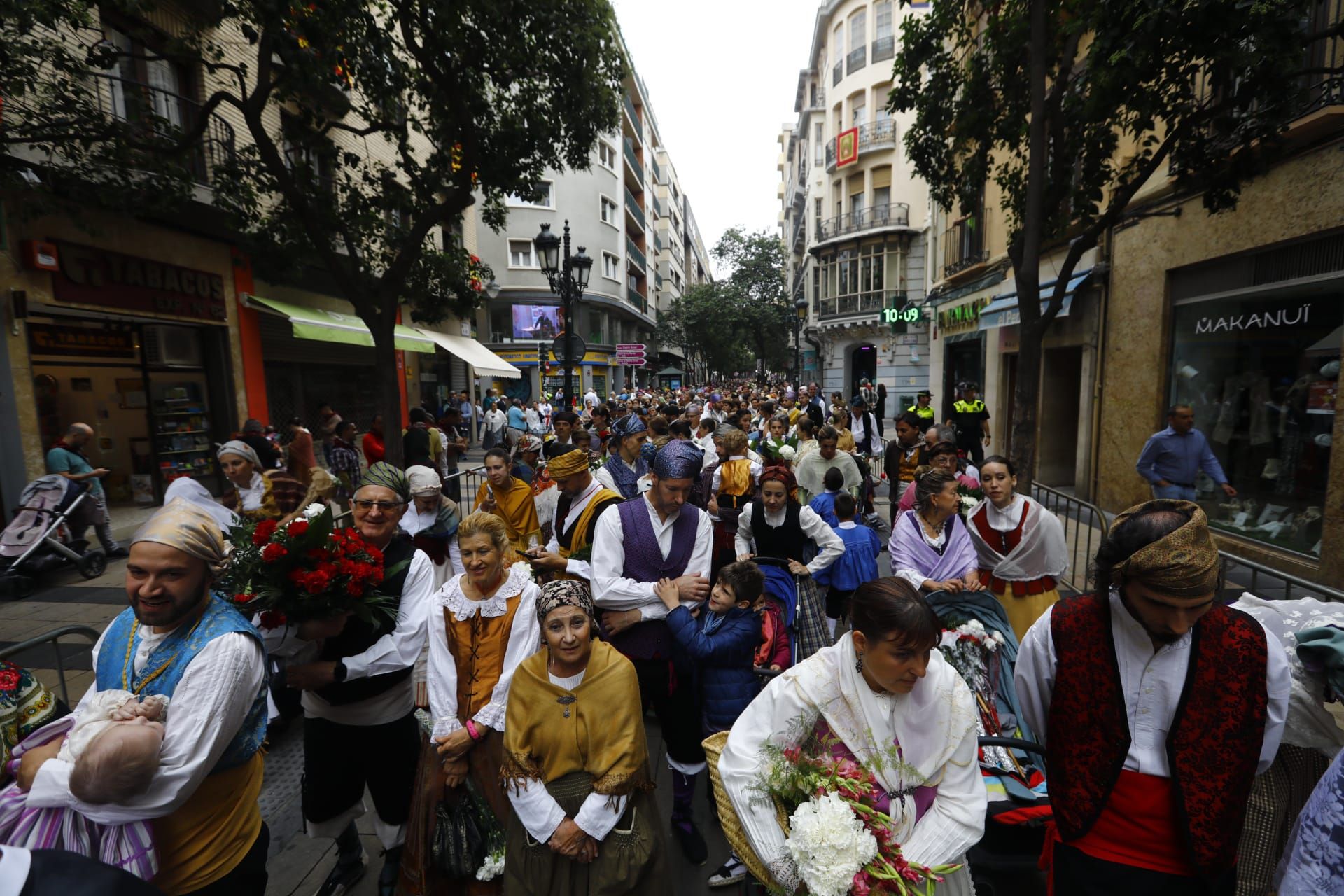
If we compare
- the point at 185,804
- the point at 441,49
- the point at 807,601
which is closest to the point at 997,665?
the point at 807,601

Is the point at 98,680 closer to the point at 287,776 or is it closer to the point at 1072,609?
the point at 287,776

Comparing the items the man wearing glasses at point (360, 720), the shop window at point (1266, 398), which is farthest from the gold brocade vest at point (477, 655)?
the shop window at point (1266, 398)

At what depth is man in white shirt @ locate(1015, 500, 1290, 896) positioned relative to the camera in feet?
5.97

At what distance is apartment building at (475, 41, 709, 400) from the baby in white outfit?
2356 centimetres

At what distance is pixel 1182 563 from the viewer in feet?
5.68

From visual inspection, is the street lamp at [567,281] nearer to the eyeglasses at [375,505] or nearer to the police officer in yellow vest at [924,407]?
the police officer in yellow vest at [924,407]

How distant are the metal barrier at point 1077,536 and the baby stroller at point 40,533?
1052cm

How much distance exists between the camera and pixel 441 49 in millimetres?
8164

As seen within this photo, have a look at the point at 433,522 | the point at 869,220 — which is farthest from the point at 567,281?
the point at 869,220

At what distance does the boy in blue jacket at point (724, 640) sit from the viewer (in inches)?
122

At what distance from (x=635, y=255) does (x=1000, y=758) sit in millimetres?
42676

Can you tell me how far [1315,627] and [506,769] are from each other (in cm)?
282

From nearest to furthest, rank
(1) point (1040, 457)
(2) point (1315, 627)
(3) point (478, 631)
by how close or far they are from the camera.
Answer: (2) point (1315, 627)
(3) point (478, 631)
(1) point (1040, 457)

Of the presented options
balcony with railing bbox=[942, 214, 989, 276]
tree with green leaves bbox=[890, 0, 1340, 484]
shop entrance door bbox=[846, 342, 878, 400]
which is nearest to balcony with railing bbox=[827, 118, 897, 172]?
shop entrance door bbox=[846, 342, 878, 400]
